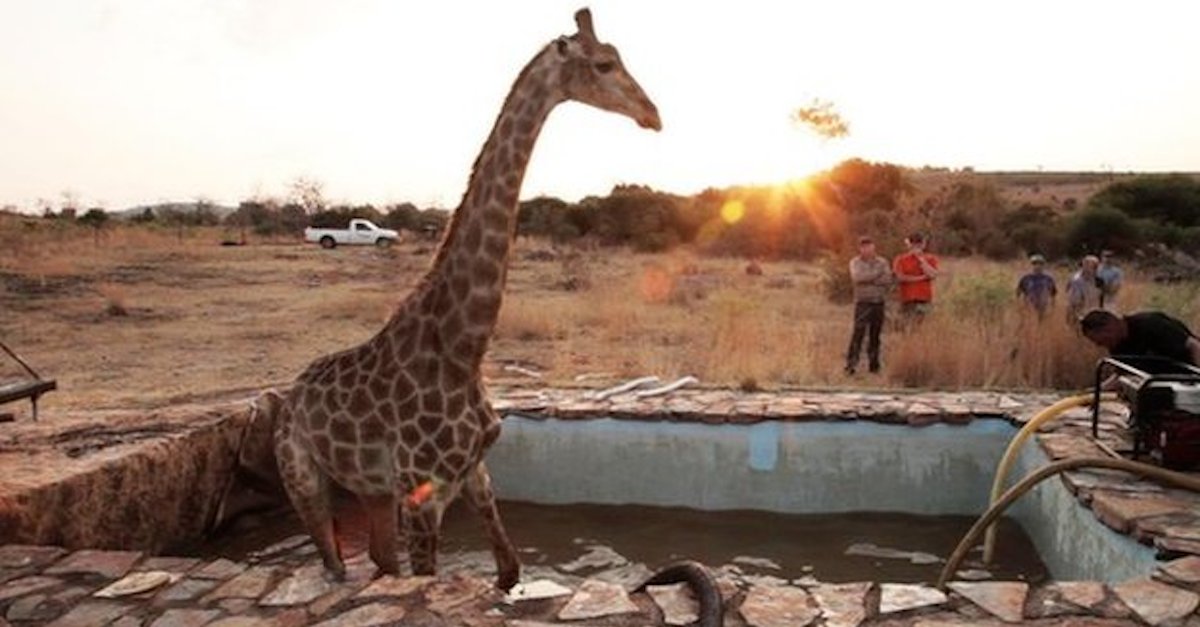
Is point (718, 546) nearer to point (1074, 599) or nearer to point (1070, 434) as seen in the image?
point (1070, 434)

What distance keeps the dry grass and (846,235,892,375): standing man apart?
238mm

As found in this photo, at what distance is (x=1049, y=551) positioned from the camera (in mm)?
6523

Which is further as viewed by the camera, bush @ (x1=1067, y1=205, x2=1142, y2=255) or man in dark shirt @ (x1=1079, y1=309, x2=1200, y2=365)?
bush @ (x1=1067, y1=205, x2=1142, y2=255)

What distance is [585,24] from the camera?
4.95 metres

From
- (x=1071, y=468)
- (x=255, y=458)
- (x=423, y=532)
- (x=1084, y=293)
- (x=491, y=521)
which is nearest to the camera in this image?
(x=423, y=532)

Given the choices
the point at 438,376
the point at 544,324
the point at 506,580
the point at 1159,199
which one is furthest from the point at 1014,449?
the point at 1159,199

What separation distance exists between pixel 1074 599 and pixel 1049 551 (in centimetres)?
246

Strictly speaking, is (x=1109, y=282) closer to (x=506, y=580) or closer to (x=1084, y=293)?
(x=1084, y=293)

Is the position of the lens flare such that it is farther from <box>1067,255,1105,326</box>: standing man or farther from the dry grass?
<box>1067,255,1105,326</box>: standing man

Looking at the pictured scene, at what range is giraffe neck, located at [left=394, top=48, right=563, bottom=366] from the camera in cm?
492

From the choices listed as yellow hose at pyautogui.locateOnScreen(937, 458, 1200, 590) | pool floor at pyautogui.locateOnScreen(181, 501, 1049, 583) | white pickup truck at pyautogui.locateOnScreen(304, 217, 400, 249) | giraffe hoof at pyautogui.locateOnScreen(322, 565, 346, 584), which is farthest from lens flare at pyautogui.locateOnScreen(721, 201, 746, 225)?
giraffe hoof at pyautogui.locateOnScreen(322, 565, 346, 584)

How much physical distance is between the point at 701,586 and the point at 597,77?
2312mm

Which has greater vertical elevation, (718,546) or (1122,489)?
(1122,489)

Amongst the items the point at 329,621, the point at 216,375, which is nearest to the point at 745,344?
the point at 216,375
